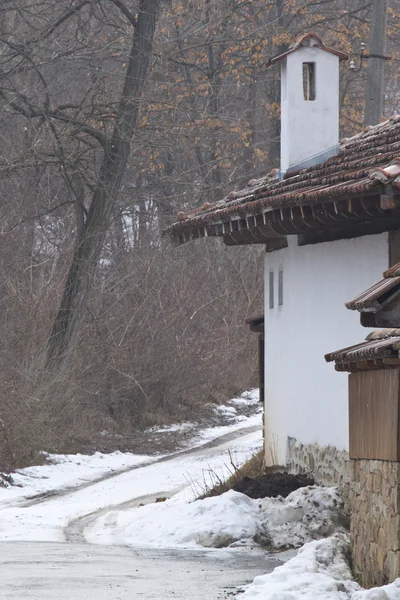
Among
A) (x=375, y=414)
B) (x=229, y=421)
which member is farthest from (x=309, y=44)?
(x=229, y=421)

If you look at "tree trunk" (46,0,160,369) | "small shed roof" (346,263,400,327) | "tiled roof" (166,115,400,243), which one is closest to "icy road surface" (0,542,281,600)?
"small shed roof" (346,263,400,327)

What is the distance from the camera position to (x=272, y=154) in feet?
114

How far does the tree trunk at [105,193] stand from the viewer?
2009 cm

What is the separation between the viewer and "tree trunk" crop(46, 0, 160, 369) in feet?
65.9

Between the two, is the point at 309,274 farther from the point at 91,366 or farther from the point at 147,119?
the point at 147,119

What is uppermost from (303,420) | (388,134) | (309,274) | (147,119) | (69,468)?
(147,119)

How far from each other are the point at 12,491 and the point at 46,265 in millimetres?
7107

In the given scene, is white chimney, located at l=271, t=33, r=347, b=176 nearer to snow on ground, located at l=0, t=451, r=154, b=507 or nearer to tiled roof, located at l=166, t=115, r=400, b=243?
tiled roof, located at l=166, t=115, r=400, b=243

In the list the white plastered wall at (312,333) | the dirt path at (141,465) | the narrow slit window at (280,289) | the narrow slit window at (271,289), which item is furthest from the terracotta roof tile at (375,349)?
the dirt path at (141,465)

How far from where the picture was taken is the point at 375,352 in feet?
22.4

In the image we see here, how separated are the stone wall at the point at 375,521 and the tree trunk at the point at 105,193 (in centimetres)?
1243

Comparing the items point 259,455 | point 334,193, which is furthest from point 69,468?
point 334,193

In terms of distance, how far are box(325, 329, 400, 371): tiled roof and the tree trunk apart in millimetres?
12611

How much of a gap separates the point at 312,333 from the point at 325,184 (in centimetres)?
213
